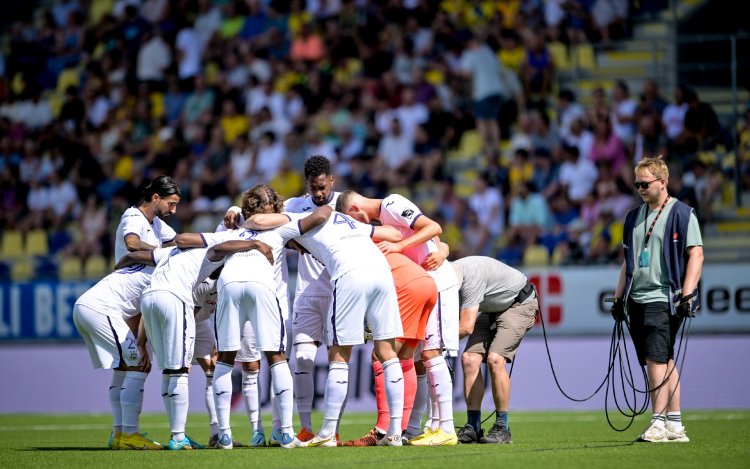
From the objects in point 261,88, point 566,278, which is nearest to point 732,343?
point 566,278

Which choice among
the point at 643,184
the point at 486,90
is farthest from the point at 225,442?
the point at 486,90

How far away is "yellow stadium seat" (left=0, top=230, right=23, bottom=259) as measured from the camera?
2230cm

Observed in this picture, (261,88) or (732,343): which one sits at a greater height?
(261,88)

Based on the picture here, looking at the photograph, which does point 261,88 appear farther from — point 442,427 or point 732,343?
point 442,427

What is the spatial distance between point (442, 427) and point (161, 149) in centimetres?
1381

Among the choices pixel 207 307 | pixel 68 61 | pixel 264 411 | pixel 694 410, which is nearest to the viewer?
pixel 207 307

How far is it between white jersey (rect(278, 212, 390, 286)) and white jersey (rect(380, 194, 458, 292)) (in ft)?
1.31

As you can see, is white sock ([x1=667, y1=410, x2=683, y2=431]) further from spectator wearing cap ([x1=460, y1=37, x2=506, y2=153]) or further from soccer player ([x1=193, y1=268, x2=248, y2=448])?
spectator wearing cap ([x1=460, y1=37, x2=506, y2=153])

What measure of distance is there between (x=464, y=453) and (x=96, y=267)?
38.6 feet

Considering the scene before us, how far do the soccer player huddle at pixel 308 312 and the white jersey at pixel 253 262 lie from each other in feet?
0.04

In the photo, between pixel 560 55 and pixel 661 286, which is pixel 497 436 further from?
pixel 560 55

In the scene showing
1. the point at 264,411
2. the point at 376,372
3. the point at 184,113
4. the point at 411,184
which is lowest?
the point at 264,411

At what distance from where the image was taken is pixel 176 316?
10.8 meters

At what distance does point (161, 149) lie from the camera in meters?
23.5
